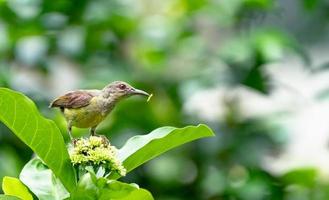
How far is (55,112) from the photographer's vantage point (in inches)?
190

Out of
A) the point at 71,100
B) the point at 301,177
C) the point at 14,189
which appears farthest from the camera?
the point at 301,177

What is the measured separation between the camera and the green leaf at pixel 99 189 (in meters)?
1.95

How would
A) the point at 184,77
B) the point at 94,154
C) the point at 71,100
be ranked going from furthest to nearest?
the point at 184,77 → the point at 71,100 → the point at 94,154

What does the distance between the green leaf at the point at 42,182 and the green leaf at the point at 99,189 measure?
0.47 ft

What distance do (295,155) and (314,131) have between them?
0.26m

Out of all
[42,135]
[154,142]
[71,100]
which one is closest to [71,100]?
[71,100]

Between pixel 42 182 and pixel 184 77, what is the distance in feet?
9.90

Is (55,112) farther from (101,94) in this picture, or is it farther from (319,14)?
(101,94)

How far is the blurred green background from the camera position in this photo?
4.84 m

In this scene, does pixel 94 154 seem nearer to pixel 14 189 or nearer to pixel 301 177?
pixel 14 189

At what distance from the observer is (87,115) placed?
203 centimetres

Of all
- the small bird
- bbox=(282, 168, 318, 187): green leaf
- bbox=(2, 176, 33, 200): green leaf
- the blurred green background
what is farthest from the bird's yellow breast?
bbox=(282, 168, 318, 187): green leaf

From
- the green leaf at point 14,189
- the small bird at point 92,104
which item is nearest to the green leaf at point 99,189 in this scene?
the small bird at point 92,104

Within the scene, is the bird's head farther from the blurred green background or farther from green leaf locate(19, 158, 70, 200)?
the blurred green background
